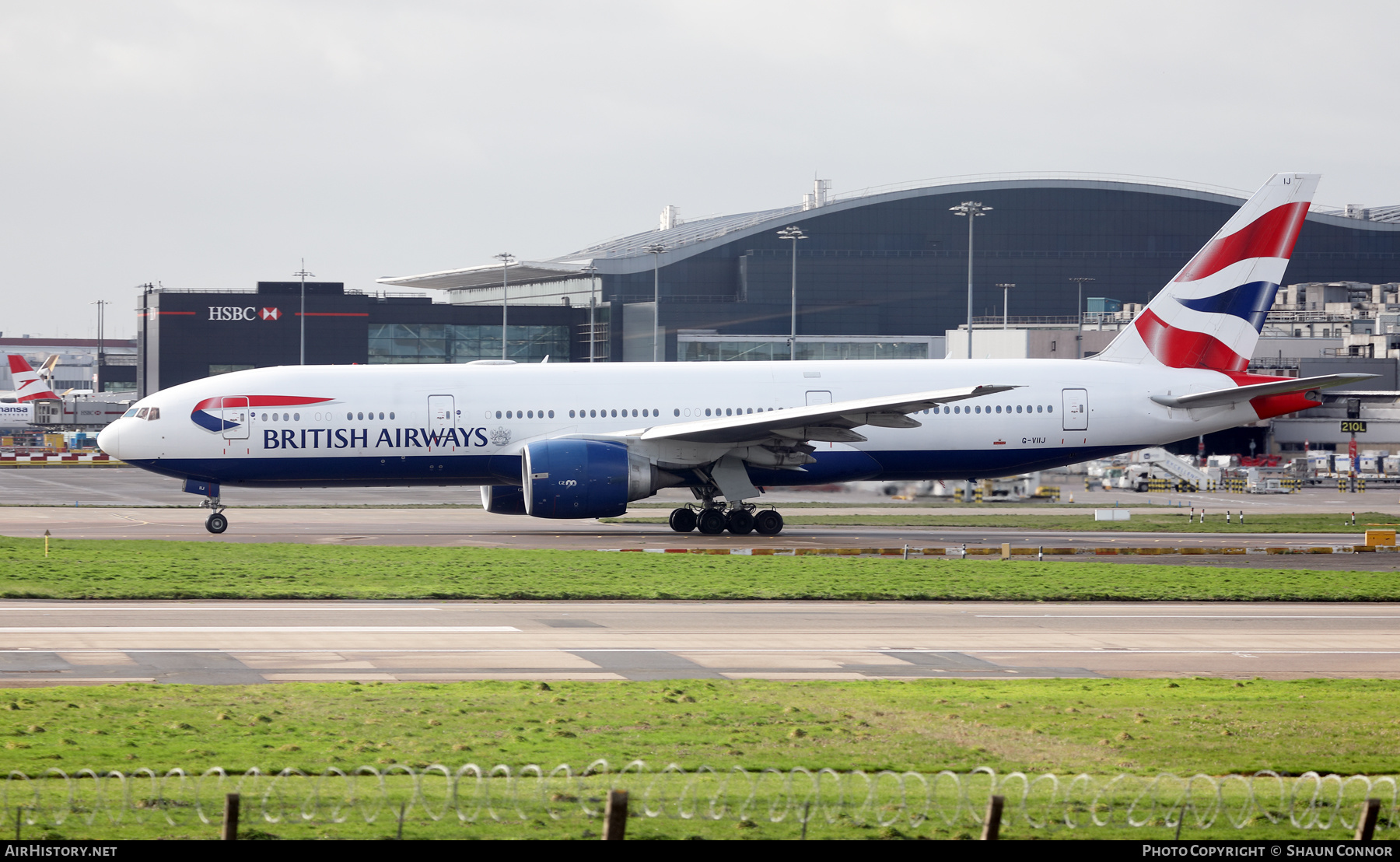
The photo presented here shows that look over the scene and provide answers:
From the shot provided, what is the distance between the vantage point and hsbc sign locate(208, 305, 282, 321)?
110438mm

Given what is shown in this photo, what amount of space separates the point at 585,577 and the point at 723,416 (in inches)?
478

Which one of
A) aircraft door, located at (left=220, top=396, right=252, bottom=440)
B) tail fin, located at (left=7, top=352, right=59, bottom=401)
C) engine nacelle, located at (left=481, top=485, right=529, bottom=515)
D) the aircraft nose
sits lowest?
engine nacelle, located at (left=481, top=485, right=529, bottom=515)

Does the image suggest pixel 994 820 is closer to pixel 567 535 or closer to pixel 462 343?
pixel 567 535

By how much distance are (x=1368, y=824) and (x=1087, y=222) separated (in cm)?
11999

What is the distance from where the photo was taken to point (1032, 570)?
92.3 feet

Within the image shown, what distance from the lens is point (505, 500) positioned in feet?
125

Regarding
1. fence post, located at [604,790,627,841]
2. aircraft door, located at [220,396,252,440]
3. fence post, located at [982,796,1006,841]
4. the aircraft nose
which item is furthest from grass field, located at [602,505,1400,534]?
fence post, located at [604,790,627,841]

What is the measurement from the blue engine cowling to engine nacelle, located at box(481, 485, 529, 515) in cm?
369

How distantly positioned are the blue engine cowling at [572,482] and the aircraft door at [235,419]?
7705mm

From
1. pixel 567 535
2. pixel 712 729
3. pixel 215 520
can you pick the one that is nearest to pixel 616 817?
pixel 712 729

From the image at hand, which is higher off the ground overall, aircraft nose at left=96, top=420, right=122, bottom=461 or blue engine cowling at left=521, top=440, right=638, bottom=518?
aircraft nose at left=96, top=420, right=122, bottom=461

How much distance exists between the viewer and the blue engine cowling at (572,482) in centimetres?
3378

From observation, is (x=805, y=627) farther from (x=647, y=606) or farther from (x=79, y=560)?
(x=79, y=560)

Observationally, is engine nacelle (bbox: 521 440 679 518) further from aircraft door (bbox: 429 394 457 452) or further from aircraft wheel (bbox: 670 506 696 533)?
aircraft wheel (bbox: 670 506 696 533)
